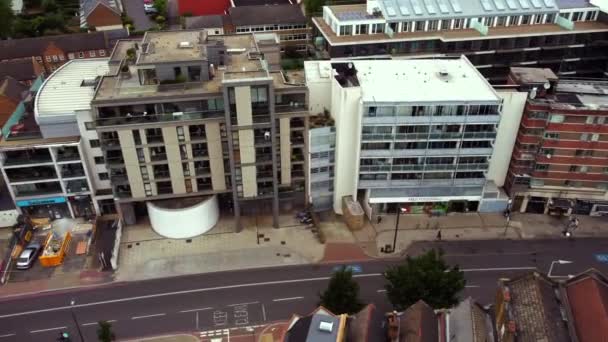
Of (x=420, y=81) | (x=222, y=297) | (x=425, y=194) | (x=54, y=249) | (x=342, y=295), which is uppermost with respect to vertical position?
(x=420, y=81)

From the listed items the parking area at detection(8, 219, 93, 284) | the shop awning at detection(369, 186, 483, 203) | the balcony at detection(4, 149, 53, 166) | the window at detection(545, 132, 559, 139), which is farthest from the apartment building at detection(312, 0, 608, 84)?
the parking area at detection(8, 219, 93, 284)

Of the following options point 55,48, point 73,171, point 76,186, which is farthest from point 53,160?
point 55,48

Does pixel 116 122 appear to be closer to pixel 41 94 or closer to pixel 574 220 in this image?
pixel 41 94

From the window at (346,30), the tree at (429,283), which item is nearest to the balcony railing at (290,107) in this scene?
the tree at (429,283)

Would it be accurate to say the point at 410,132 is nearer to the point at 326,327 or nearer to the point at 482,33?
the point at 326,327

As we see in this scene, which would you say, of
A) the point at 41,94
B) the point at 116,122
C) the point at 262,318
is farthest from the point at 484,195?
the point at 41,94

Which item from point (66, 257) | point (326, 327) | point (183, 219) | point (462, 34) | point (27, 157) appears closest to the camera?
point (326, 327)

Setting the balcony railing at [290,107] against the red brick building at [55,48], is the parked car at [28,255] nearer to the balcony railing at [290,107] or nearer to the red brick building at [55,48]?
the balcony railing at [290,107]
